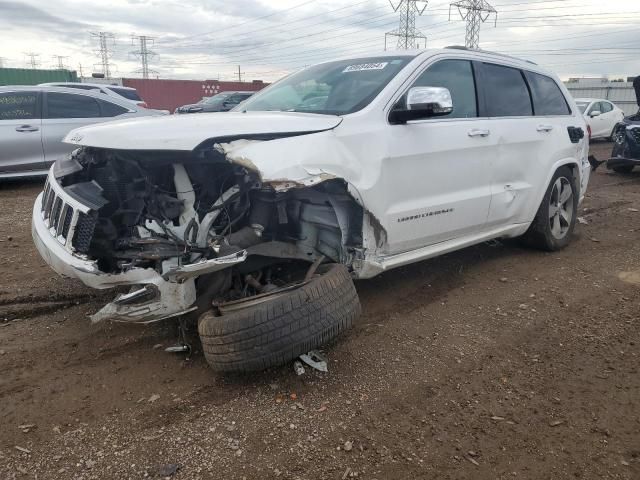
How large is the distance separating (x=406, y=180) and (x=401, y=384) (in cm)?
137

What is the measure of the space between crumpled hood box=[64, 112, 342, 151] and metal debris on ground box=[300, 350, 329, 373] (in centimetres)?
129

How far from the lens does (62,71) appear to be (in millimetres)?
27812

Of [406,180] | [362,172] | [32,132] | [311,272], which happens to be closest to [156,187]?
[311,272]

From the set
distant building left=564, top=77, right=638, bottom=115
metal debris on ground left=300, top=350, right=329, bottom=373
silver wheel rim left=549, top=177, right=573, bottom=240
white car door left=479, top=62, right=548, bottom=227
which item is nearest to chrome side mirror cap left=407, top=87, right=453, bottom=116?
white car door left=479, top=62, right=548, bottom=227

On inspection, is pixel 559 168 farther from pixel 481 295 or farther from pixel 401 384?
pixel 401 384

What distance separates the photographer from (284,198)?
322 centimetres

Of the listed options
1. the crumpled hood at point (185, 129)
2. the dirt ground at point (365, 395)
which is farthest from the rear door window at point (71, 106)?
the crumpled hood at point (185, 129)

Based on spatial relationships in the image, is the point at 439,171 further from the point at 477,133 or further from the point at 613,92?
the point at 613,92

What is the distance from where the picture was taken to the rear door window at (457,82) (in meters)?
3.93

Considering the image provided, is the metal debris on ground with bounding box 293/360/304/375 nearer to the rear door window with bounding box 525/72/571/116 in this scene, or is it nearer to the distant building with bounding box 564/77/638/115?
the rear door window with bounding box 525/72/571/116

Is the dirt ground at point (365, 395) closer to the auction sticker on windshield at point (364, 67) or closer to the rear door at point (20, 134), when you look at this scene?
the auction sticker on windshield at point (364, 67)

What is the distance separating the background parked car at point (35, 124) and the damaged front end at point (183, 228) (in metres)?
5.45

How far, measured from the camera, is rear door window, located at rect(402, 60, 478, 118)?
12.9ft

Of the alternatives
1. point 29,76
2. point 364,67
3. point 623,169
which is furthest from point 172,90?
point 364,67
